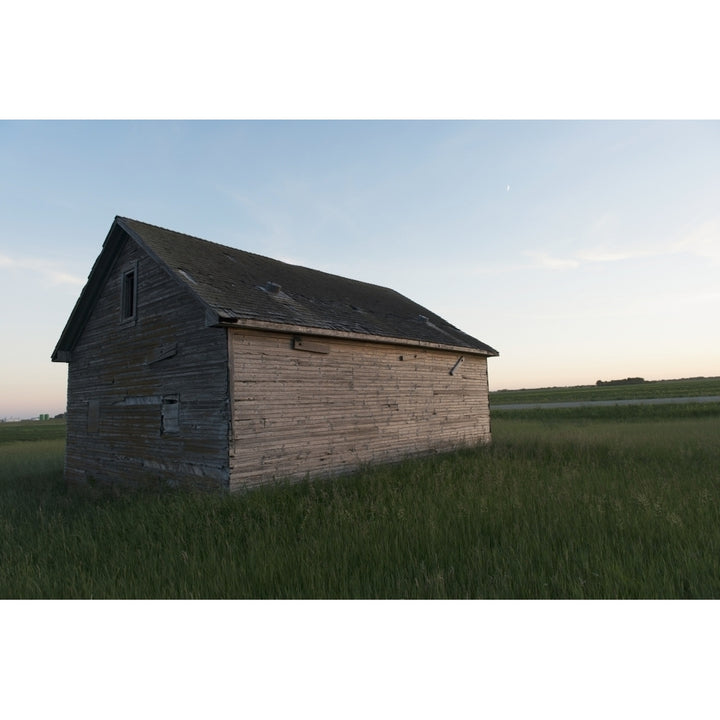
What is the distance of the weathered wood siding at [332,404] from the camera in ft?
29.3

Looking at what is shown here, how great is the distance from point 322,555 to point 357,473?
5.82m

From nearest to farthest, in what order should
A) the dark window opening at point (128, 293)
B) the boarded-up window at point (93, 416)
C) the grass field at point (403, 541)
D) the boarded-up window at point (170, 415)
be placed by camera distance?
the grass field at point (403, 541) → the boarded-up window at point (170, 415) → the dark window opening at point (128, 293) → the boarded-up window at point (93, 416)

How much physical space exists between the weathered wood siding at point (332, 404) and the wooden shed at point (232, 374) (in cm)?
3

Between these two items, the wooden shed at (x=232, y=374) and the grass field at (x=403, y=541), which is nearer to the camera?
the grass field at (x=403, y=541)

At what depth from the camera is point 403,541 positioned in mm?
5422

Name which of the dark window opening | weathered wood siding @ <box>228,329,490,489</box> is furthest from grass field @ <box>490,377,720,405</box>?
the dark window opening

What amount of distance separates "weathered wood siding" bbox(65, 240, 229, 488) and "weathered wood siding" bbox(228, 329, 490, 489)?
0.52 metres

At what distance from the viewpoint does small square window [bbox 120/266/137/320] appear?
38.4 ft

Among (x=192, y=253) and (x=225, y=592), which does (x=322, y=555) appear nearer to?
(x=225, y=592)

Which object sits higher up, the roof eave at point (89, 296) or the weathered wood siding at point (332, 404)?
the roof eave at point (89, 296)

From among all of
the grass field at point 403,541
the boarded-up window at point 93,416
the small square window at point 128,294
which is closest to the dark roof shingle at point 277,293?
the small square window at point 128,294

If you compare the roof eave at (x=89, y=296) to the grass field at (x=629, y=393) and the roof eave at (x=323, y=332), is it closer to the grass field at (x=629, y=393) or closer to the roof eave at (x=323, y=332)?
the roof eave at (x=323, y=332)

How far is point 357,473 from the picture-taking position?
10.9 metres

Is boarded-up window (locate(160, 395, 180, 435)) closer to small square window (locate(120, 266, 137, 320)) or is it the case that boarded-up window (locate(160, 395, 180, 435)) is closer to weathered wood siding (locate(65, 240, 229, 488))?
weathered wood siding (locate(65, 240, 229, 488))
